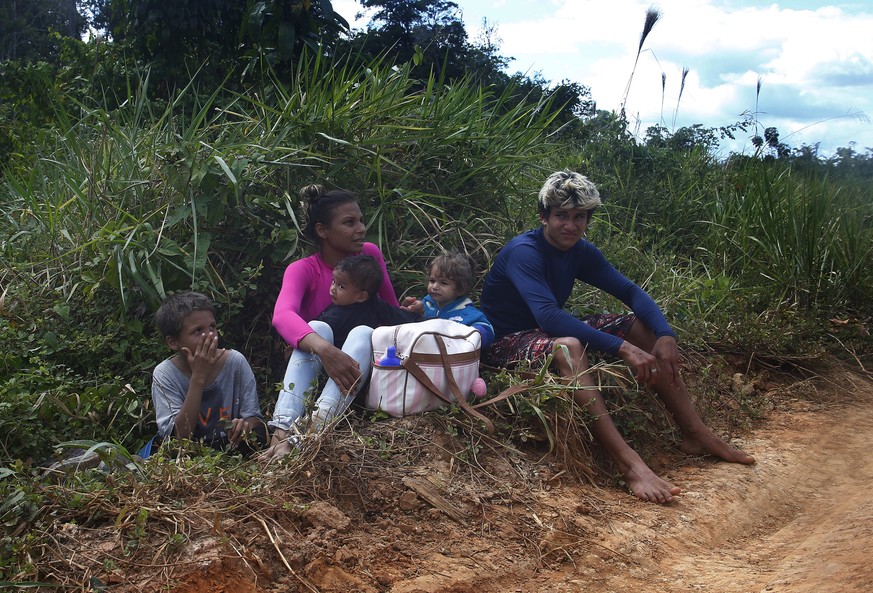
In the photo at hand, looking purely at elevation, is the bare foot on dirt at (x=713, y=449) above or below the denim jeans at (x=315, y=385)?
below

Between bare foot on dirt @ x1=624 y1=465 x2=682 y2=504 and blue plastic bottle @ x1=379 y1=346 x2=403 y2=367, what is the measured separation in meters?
1.12

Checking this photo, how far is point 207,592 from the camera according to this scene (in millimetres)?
2277

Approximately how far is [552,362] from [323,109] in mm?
1832

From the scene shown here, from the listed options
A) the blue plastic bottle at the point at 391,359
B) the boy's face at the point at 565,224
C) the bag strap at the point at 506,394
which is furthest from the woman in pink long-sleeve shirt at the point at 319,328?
the boy's face at the point at 565,224

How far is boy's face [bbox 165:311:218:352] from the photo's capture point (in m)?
3.28

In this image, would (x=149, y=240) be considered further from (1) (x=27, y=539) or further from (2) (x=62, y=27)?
(2) (x=62, y=27)

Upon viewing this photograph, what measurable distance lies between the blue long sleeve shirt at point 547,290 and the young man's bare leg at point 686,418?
116mm

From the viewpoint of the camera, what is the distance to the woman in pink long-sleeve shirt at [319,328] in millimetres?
3256

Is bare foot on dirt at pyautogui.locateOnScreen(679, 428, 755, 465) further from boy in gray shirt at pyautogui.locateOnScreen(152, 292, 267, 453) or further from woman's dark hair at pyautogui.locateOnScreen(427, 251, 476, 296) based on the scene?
boy in gray shirt at pyautogui.locateOnScreen(152, 292, 267, 453)

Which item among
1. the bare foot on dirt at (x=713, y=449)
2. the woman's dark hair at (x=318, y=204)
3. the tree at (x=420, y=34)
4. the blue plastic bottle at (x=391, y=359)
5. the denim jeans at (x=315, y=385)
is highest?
the tree at (x=420, y=34)

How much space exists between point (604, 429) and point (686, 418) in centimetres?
62

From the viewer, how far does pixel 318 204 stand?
3.87 metres

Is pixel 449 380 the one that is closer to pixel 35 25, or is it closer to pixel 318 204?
pixel 318 204

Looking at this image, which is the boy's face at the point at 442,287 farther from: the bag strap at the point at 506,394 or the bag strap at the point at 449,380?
the bag strap at the point at 506,394
